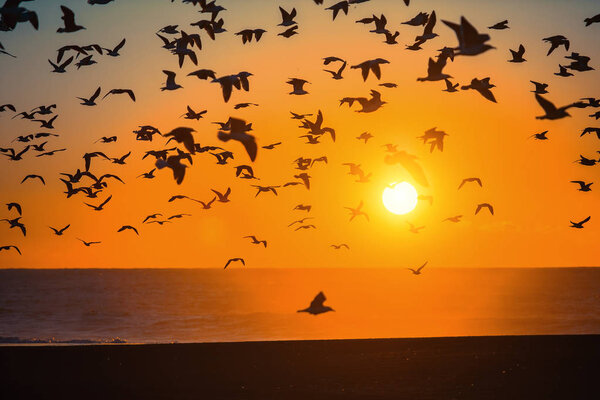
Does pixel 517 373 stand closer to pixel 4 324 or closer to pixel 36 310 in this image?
pixel 4 324

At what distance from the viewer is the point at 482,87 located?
72.2 feet

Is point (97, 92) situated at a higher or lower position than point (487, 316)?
lower

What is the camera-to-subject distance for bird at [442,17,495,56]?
58.9 feet

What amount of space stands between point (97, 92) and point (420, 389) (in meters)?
12.6

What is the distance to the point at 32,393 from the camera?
77.2 feet

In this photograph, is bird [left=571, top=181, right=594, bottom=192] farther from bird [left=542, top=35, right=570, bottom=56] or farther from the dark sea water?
the dark sea water

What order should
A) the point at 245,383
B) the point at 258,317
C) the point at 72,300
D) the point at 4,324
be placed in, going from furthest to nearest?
the point at 72,300 → the point at 258,317 → the point at 4,324 → the point at 245,383

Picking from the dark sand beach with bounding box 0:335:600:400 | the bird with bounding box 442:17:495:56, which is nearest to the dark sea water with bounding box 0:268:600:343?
the dark sand beach with bounding box 0:335:600:400

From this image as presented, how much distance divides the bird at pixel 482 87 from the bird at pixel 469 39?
9.42ft

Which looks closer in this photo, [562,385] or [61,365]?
[562,385]

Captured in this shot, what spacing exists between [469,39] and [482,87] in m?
4.02

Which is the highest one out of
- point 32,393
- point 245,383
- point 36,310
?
point 36,310

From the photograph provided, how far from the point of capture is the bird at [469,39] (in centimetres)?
1794

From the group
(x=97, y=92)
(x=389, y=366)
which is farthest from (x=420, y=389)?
(x=97, y=92)
